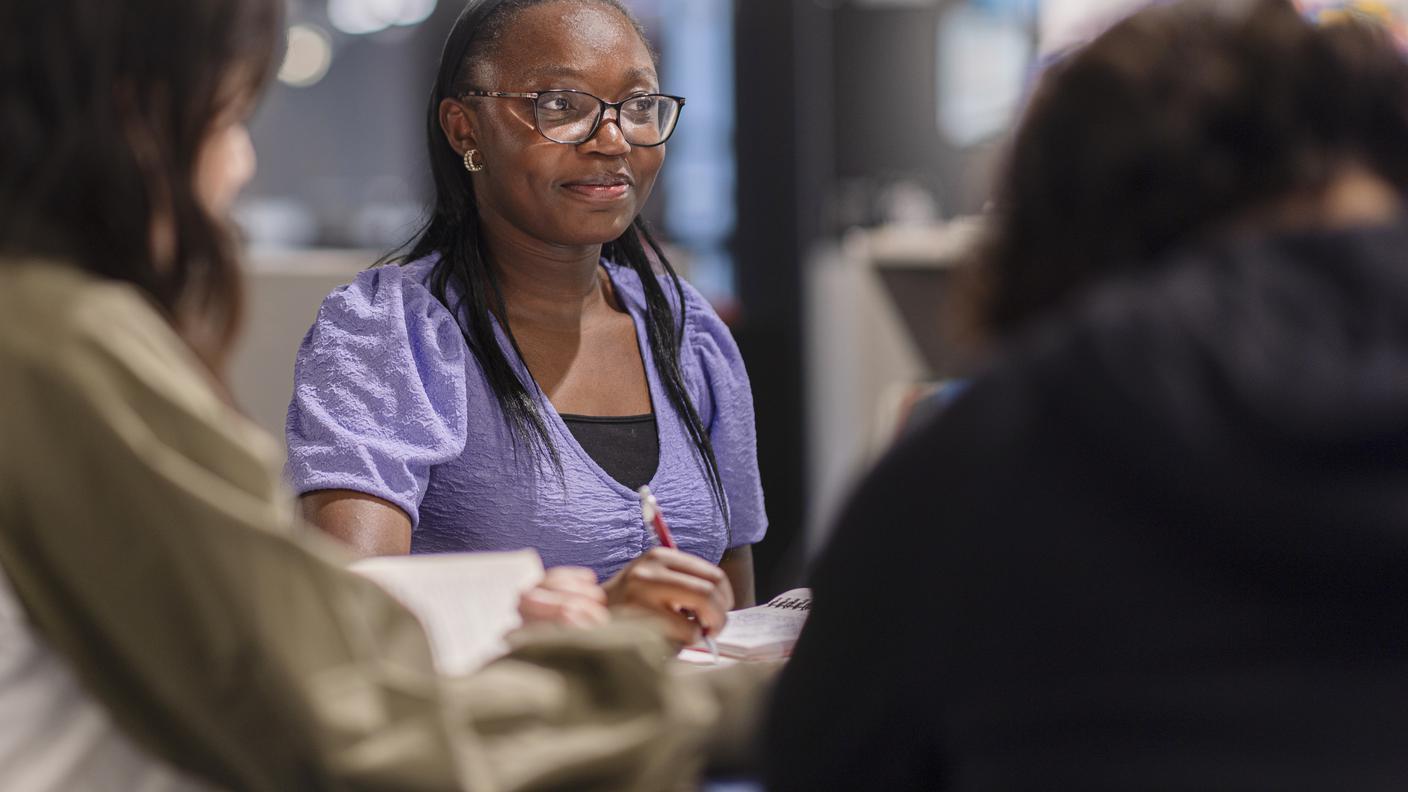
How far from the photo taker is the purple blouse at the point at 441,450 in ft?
4.99

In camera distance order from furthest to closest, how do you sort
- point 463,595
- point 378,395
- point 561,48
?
point 561,48, point 378,395, point 463,595

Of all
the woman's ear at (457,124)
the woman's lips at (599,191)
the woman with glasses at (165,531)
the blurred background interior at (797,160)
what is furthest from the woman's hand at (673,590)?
the blurred background interior at (797,160)

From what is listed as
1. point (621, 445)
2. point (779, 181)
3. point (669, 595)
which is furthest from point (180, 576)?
point (779, 181)

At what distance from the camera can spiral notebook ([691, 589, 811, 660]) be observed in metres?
1.30

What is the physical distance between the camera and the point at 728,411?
1.79 metres

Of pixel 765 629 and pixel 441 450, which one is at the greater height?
pixel 441 450

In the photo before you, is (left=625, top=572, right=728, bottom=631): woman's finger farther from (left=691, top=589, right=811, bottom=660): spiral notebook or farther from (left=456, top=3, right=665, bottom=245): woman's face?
(left=456, top=3, right=665, bottom=245): woman's face

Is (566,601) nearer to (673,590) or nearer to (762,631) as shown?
(673,590)

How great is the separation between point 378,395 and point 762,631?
1.63ft

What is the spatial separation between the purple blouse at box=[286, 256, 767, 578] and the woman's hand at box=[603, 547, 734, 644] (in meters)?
0.31

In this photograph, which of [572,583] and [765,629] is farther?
[765,629]

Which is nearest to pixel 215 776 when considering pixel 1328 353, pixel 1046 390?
pixel 1046 390

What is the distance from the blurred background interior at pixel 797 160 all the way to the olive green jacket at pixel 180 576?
129 inches

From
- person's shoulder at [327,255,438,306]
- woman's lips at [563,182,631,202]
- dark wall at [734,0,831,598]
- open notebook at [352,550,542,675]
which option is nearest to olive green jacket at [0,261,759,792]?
open notebook at [352,550,542,675]
